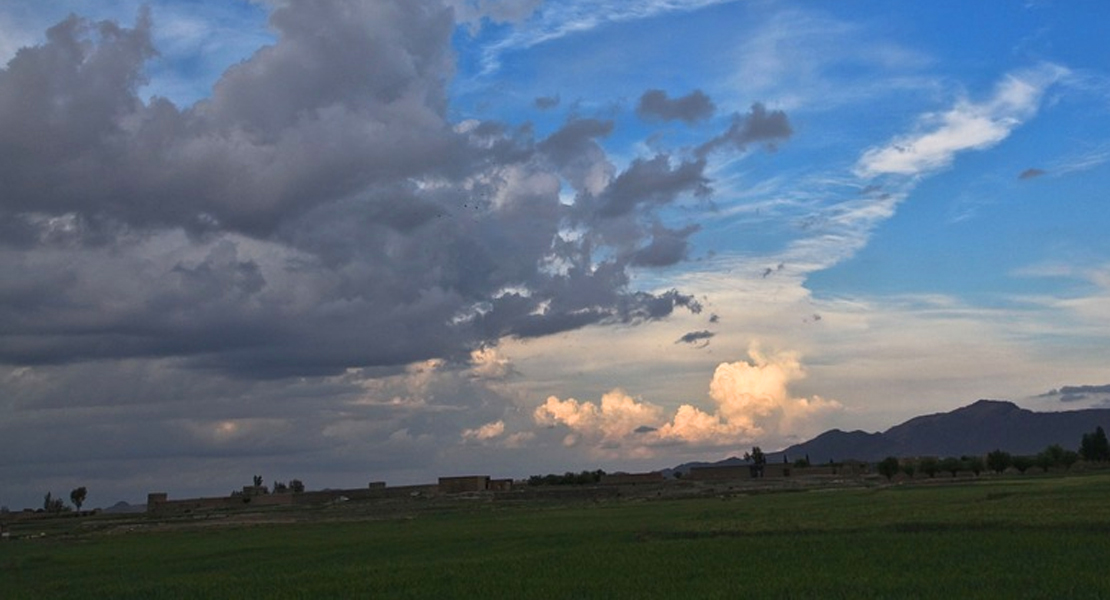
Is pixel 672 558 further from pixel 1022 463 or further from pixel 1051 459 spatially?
pixel 1051 459

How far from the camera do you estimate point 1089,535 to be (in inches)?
1620

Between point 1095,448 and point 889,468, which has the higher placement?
point 1095,448

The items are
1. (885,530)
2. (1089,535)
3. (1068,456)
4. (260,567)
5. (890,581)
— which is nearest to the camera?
(890,581)

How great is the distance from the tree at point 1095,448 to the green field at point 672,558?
4144 inches

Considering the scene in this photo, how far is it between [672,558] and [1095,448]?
149 m

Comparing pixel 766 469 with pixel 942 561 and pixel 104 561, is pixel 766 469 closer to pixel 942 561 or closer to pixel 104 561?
pixel 104 561

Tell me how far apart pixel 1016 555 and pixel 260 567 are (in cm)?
3311

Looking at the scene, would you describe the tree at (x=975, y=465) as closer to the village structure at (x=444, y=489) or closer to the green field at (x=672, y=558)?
the village structure at (x=444, y=489)

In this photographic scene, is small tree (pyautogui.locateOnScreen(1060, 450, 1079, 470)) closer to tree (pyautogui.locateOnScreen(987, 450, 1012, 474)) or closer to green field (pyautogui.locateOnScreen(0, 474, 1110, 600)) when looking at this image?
tree (pyautogui.locateOnScreen(987, 450, 1012, 474))

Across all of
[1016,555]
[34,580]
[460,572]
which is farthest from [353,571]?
[1016,555]

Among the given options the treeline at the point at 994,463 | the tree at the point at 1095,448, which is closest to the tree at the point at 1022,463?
the treeline at the point at 994,463

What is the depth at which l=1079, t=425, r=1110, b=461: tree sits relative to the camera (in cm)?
16712

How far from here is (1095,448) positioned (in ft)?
555

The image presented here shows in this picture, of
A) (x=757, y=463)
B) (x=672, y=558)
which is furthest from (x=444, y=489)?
(x=672, y=558)
